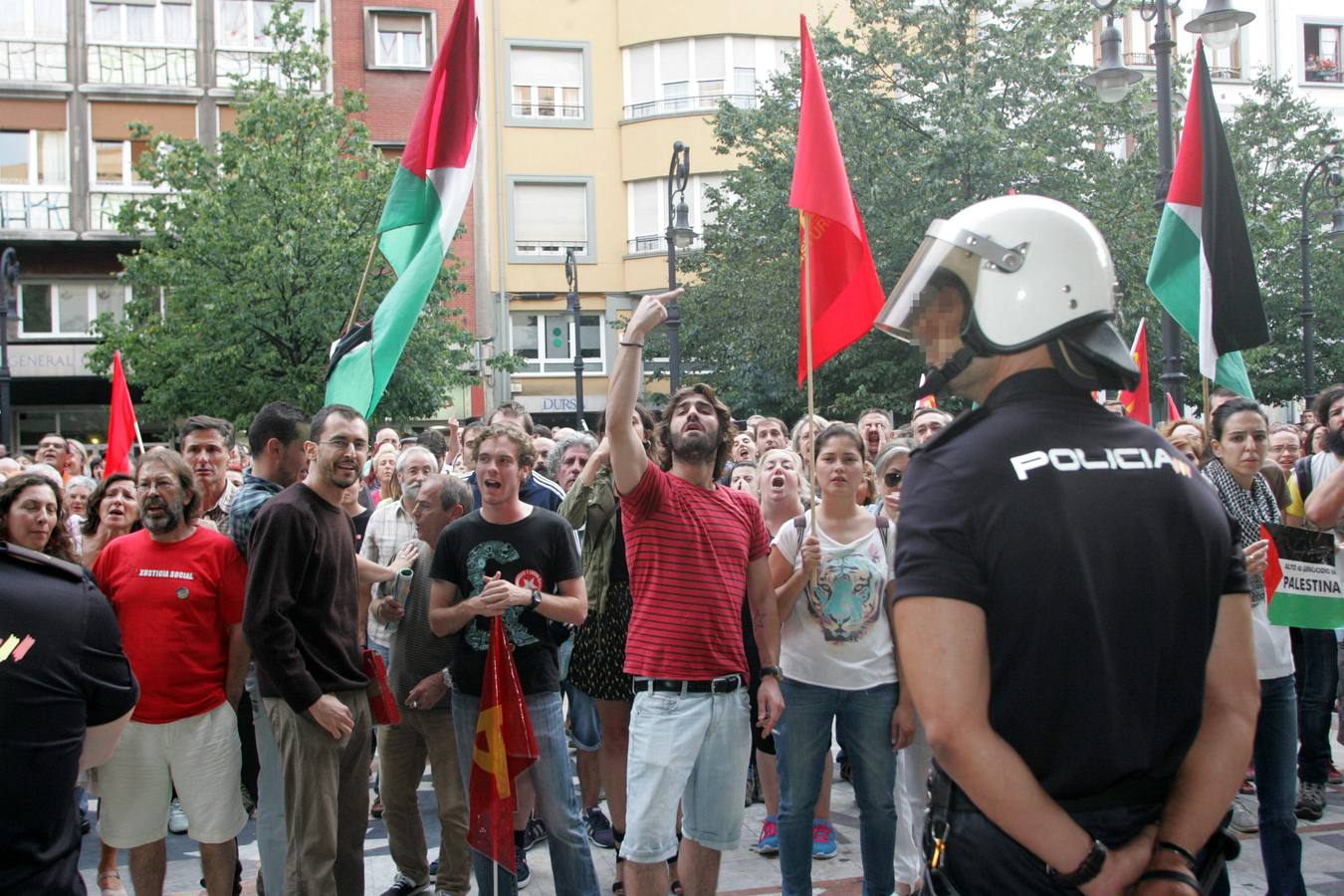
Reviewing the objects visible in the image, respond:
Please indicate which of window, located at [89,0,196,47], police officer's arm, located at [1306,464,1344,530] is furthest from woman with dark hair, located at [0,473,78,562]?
window, located at [89,0,196,47]

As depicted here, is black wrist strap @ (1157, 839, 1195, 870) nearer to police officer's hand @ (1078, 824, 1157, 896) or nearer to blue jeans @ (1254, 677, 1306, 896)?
police officer's hand @ (1078, 824, 1157, 896)

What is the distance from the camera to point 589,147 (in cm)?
3109

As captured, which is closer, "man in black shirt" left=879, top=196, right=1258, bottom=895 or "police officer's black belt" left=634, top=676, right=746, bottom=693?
"man in black shirt" left=879, top=196, right=1258, bottom=895

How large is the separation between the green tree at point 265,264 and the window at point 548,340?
9641 millimetres

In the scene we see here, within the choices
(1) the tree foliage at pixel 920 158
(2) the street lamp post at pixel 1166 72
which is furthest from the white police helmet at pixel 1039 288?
(1) the tree foliage at pixel 920 158

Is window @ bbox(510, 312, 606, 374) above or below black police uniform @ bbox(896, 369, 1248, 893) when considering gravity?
above

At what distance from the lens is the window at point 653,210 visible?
30.5 m

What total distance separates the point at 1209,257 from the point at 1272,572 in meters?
1.62

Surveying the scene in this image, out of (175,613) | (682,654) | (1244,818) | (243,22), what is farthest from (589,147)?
(682,654)

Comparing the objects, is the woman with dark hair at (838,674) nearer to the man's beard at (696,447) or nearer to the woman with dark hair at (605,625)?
the man's beard at (696,447)

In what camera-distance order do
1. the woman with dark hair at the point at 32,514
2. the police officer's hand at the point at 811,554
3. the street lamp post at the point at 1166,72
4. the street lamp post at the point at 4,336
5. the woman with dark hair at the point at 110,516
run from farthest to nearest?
the street lamp post at the point at 4,336
the street lamp post at the point at 1166,72
the woman with dark hair at the point at 110,516
the woman with dark hair at the point at 32,514
the police officer's hand at the point at 811,554

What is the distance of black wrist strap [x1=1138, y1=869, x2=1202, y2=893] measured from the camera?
2.10 m

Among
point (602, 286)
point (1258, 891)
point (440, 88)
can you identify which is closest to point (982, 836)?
point (1258, 891)

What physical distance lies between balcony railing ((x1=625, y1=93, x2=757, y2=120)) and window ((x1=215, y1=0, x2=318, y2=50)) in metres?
8.32
